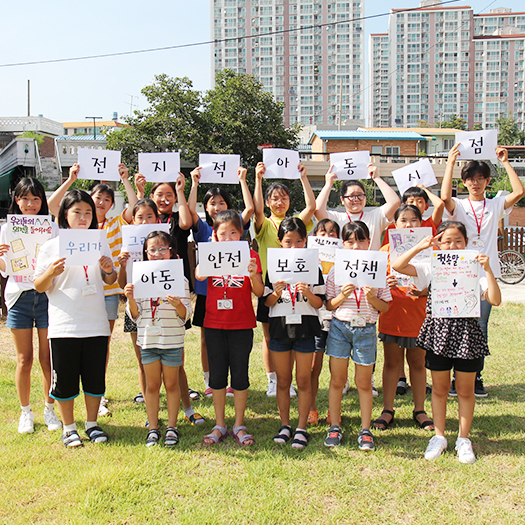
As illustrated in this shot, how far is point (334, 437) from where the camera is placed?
3.49m

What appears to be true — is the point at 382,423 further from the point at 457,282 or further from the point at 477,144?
the point at 477,144

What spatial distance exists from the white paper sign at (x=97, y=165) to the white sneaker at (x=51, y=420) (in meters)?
2.04

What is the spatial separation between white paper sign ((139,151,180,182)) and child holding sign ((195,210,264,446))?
0.89m

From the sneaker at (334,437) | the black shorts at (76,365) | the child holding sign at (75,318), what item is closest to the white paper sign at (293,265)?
the sneaker at (334,437)

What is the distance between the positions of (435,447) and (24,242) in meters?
3.45

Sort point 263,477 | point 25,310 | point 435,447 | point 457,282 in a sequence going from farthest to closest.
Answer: point 25,310, point 435,447, point 457,282, point 263,477

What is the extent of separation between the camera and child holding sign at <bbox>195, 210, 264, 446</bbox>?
3541 mm

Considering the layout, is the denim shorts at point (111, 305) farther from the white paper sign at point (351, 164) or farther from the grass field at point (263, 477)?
the white paper sign at point (351, 164)

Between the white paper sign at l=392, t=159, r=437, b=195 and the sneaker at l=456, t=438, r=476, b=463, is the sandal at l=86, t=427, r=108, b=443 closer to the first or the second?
the sneaker at l=456, t=438, r=476, b=463

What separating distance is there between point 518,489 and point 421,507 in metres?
0.68

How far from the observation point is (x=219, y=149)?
2467cm

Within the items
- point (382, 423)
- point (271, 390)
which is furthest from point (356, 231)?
point (271, 390)

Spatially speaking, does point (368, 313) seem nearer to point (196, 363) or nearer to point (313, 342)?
point (313, 342)

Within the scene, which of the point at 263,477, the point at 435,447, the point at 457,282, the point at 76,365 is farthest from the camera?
the point at 76,365
